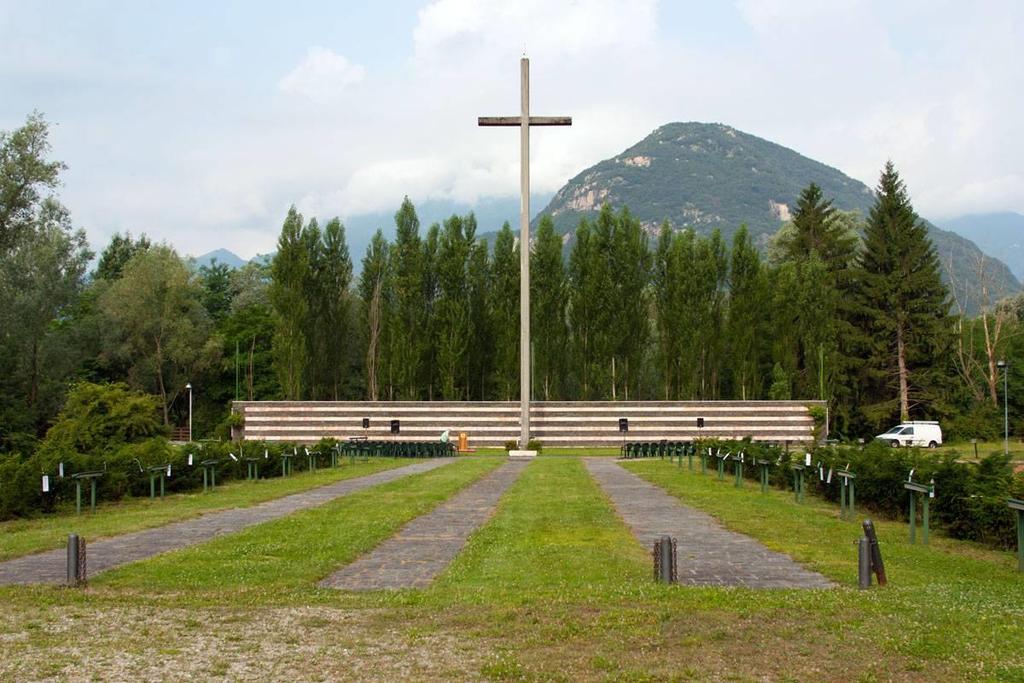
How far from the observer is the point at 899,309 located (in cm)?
5253

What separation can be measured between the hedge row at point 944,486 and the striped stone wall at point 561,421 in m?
27.8

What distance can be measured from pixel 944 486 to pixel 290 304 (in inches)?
1671

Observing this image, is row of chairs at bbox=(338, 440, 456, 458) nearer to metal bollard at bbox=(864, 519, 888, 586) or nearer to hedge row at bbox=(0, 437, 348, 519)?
hedge row at bbox=(0, 437, 348, 519)

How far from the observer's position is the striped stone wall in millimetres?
47406

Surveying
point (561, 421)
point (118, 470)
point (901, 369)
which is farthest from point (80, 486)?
point (901, 369)

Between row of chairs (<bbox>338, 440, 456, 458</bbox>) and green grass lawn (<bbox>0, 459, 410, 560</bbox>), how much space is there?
13099 mm

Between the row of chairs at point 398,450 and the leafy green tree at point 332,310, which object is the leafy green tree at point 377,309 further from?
the row of chairs at point 398,450

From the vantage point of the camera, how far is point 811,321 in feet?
168

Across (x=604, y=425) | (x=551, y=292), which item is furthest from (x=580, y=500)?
(x=551, y=292)

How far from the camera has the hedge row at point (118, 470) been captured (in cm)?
1617

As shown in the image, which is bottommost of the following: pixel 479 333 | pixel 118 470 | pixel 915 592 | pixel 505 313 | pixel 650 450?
pixel 650 450

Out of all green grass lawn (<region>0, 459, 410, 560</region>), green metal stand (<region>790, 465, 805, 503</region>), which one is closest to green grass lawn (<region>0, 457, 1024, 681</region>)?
green grass lawn (<region>0, 459, 410, 560</region>)

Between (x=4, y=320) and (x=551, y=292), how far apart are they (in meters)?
28.1

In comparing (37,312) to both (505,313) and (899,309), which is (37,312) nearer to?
(505,313)
